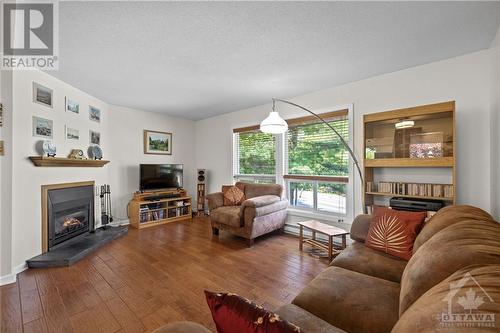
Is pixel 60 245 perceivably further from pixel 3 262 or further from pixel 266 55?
pixel 266 55

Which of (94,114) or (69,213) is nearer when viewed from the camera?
(69,213)

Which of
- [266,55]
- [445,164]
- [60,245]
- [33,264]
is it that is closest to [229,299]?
[266,55]

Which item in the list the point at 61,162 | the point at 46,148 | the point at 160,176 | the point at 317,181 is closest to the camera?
the point at 46,148

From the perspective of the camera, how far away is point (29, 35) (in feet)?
6.57

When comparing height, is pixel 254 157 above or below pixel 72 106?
below

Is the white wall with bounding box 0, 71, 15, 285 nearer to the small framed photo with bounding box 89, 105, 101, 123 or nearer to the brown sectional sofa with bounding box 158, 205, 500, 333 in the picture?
the small framed photo with bounding box 89, 105, 101, 123

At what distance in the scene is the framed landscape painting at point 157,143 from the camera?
188 inches

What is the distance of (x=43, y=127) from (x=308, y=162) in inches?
154

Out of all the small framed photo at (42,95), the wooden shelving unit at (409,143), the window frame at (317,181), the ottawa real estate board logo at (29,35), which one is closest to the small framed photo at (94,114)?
the small framed photo at (42,95)

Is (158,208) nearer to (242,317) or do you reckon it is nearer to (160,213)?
(160,213)

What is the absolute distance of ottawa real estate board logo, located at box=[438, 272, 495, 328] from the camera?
1.42ft

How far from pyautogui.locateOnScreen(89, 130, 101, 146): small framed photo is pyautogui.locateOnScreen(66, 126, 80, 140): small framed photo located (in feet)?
0.95

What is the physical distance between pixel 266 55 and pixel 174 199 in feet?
11.9

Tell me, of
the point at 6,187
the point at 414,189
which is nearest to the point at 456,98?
the point at 414,189
